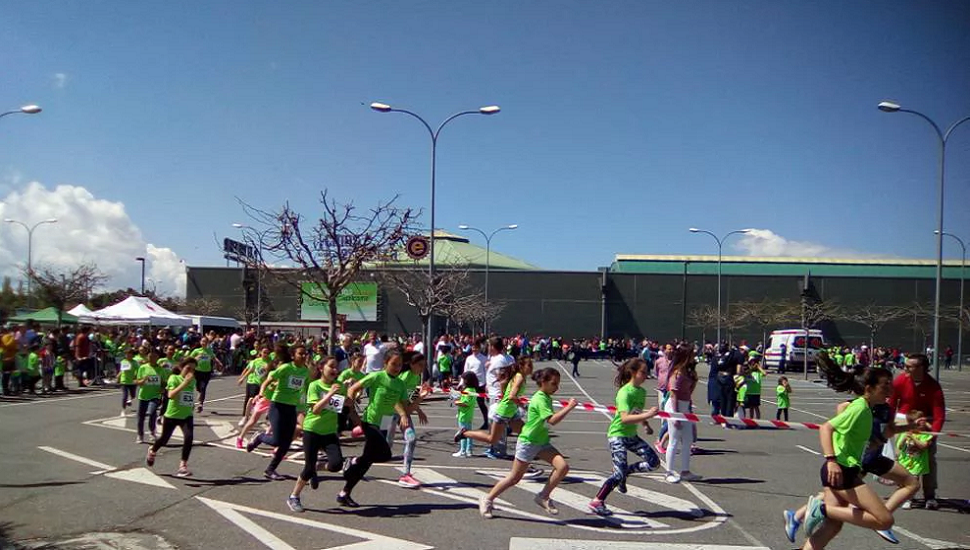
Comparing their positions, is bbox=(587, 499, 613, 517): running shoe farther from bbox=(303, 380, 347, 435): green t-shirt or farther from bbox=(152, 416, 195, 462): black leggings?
bbox=(152, 416, 195, 462): black leggings

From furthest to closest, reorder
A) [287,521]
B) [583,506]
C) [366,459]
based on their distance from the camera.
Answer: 1. [583,506]
2. [366,459]
3. [287,521]

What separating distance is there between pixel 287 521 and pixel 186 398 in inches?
116

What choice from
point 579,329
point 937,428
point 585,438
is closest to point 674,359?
point 937,428

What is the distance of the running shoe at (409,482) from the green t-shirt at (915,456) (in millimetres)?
5479

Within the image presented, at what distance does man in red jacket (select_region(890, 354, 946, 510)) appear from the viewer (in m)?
8.28

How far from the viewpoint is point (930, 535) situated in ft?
23.6

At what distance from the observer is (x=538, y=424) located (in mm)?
7465

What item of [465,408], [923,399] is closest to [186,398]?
[465,408]

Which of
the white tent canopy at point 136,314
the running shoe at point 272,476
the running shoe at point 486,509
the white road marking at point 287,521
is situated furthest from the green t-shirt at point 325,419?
the white tent canopy at point 136,314

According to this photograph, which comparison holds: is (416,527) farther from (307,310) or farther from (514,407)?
(307,310)

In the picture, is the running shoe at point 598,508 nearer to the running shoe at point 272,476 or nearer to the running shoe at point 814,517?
the running shoe at point 814,517

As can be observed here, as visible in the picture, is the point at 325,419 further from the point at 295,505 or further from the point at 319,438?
the point at 295,505

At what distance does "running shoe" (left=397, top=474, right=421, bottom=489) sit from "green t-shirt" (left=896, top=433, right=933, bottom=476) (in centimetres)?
548

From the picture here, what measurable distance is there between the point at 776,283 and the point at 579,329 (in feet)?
50.9
